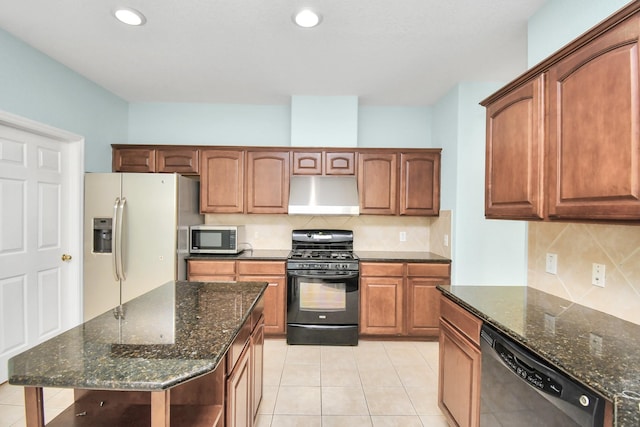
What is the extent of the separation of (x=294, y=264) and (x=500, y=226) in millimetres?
2110

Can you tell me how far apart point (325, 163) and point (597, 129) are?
256 centimetres

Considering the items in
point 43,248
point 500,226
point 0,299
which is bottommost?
point 0,299

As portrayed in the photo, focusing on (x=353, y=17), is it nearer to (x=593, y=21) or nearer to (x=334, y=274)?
(x=593, y=21)

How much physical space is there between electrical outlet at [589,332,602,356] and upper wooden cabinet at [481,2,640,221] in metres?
0.47

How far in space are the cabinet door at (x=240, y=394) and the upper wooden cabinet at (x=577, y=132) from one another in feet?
5.27

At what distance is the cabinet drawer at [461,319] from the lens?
1547 millimetres

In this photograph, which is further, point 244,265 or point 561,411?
point 244,265

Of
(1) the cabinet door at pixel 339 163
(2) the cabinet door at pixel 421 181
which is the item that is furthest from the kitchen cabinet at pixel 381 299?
(1) the cabinet door at pixel 339 163

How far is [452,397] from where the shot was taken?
1811mm

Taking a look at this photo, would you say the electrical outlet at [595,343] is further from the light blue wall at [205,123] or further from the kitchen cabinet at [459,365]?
the light blue wall at [205,123]

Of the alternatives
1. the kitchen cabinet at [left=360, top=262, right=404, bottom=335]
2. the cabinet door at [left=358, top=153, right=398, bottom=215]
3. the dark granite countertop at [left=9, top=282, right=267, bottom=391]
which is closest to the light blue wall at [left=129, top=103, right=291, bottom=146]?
the cabinet door at [left=358, top=153, right=398, bottom=215]

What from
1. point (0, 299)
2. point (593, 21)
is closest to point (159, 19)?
point (0, 299)

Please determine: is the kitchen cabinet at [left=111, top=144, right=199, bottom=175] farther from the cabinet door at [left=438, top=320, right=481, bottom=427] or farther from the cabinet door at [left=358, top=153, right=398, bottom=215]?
the cabinet door at [left=438, top=320, right=481, bottom=427]

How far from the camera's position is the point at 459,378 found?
171 cm
